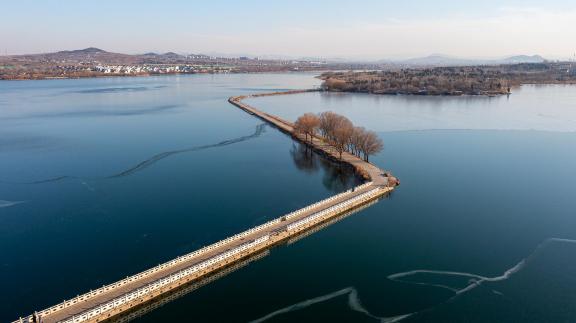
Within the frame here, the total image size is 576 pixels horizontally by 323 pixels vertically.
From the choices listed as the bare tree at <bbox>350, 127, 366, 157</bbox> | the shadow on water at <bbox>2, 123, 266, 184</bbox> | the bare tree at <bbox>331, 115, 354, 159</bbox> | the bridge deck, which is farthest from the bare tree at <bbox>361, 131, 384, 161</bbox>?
the shadow on water at <bbox>2, 123, 266, 184</bbox>

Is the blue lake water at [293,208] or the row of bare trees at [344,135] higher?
the row of bare trees at [344,135]

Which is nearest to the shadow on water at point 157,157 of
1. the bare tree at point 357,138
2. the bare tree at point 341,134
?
the bare tree at point 341,134

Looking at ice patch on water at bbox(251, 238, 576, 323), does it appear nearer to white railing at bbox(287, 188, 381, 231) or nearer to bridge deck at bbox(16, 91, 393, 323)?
bridge deck at bbox(16, 91, 393, 323)

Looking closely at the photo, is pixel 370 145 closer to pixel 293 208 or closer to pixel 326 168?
pixel 326 168

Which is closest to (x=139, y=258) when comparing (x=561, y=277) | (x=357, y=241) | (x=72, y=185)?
(x=357, y=241)

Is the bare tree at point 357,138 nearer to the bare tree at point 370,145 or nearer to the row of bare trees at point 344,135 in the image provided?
the row of bare trees at point 344,135

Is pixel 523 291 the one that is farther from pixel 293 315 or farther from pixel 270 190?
pixel 270 190

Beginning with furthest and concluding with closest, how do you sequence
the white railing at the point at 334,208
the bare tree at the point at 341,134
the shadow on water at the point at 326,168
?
the bare tree at the point at 341,134 < the shadow on water at the point at 326,168 < the white railing at the point at 334,208
